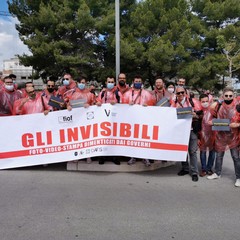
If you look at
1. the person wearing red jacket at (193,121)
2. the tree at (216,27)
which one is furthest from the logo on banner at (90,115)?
the tree at (216,27)

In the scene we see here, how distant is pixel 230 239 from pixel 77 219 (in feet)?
5.80

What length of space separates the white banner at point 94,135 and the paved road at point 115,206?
1.18 ft

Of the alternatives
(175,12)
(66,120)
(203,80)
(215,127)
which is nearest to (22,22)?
(175,12)

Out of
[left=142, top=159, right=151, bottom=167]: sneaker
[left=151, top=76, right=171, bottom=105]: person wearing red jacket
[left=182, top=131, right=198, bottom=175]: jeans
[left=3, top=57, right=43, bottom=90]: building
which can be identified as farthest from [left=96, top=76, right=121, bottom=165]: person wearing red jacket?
[left=3, top=57, right=43, bottom=90]: building

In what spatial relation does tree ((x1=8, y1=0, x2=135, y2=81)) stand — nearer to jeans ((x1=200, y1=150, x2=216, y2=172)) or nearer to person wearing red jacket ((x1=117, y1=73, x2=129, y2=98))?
person wearing red jacket ((x1=117, y1=73, x2=129, y2=98))

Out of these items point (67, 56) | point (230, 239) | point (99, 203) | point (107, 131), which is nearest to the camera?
point (230, 239)

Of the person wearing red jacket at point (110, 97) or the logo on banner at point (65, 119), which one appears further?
the person wearing red jacket at point (110, 97)

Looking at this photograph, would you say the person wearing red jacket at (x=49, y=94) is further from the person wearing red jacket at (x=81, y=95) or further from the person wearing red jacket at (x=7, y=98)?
the person wearing red jacket at (x=7, y=98)

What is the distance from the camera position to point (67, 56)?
70.0ft

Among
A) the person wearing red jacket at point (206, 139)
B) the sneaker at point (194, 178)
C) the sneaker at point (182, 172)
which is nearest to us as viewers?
the sneaker at point (194, 178)

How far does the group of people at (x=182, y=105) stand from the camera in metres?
5.18

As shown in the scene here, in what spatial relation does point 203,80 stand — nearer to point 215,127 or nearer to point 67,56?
point 67,56

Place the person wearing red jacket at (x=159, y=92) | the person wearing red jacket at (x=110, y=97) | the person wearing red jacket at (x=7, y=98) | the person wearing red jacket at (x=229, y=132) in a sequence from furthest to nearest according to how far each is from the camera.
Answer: the person wearing red jacket at (x=7, y=98) < the person wearing red jacket at (x=159, y=92) < the person wearing red jacket at (x=110, y=97) < the person wearing red jacket at (x=229, y=132)

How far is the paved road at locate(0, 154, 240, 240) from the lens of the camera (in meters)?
3.45
